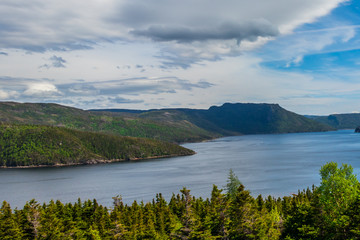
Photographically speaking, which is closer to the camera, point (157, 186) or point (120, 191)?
point (120, 191)

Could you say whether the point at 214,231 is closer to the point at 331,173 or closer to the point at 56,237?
the point at 331,173

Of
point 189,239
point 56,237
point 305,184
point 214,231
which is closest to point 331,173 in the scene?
point 214,231

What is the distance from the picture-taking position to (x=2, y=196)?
592 ft

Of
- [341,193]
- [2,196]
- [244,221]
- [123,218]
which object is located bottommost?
[2,196]

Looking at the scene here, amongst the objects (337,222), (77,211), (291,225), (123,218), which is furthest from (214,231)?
(77,211)

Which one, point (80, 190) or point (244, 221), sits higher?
point (244, 221)

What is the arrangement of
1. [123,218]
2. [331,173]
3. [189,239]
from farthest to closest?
[123,218] → [331,173] → [189,239]

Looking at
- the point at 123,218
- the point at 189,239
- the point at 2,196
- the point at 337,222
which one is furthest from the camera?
the point at 2,196

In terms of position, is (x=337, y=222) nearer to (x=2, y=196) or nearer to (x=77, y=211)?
(x=77, y=211)

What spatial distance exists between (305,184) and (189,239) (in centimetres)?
15012

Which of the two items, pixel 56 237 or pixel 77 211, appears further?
pixel 77 211

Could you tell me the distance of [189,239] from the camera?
5103 cm

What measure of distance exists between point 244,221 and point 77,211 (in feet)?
157

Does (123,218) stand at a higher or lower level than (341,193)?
lower
